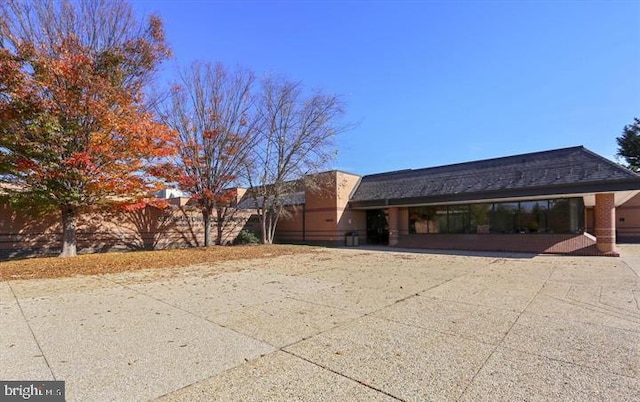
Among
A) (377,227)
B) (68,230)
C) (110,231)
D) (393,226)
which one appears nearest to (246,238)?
(110,231)

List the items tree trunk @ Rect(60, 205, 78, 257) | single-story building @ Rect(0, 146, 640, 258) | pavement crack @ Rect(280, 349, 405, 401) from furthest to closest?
1. single-story building @ Rect(0, 146, 640, 258)
2. tree trunk @ Rect(60, 205, 78, 257)
3. pavement crack @ Rect(280, 349, 405, 401)

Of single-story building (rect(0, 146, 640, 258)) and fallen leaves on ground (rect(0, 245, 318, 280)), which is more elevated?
single-story building (rect(0, 146, 640, 258))

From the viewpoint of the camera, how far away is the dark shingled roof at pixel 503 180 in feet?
50.1

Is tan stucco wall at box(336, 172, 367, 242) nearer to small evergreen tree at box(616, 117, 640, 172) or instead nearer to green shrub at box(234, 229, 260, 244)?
green shrub at box(234, 229, 260, 244)

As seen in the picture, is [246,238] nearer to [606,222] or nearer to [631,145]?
[606,222]

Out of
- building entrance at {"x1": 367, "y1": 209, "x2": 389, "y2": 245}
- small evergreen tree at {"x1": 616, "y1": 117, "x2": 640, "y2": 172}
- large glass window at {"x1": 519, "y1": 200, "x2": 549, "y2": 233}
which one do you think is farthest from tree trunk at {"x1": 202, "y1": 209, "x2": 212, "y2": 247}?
small evergreen tree at {"x1": 616, "y1": 117, "x2": 640, "y2": 172}

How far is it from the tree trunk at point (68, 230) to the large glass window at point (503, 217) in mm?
18555

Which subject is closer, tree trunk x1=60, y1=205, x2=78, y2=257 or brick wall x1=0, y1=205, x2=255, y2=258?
tree trunk x1=60, y1=205, x2=78, y2=257

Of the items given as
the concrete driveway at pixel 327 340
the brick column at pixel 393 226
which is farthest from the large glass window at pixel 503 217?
the concrete driveway at pixel 327 340

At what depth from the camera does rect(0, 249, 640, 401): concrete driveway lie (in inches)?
128

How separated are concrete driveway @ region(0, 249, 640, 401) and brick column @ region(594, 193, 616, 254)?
8.40 meters

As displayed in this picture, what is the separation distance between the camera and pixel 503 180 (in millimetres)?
18328

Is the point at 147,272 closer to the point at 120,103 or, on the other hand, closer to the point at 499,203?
the point at 120,103

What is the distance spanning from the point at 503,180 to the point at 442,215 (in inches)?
169
